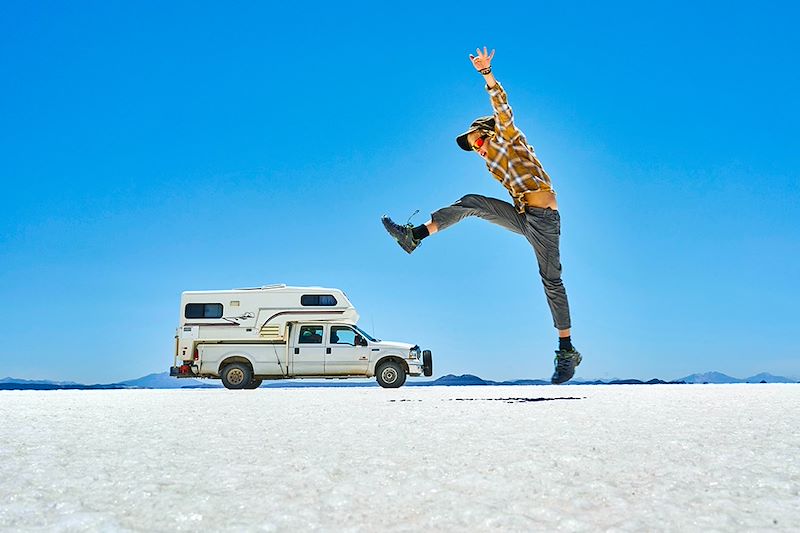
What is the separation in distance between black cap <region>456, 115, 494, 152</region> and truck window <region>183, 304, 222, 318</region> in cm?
1443

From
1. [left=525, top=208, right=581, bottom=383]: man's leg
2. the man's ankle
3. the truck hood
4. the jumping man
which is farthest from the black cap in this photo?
the truck hood

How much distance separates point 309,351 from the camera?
1864cm

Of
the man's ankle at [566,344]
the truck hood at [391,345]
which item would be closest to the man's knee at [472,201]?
the man's ankle at [566,344]

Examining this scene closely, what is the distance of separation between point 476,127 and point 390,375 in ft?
42.5

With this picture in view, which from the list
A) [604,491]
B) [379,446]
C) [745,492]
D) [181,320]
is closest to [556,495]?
[604,491]

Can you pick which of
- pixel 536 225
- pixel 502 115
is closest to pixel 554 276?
pixel 536 225

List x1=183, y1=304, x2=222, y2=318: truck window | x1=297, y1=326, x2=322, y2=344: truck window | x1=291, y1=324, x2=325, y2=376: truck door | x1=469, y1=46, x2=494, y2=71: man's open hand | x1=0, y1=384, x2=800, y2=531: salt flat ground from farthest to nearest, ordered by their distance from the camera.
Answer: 1. x1=183, y1=304, x2=222, y2=318: truck window
2. x1=297, y1=326, x2=322, y2=344: truck window
3. x1=291, y1=324, x2=325, y2=376: truck door
4. x1=469, y1=46, x2=494, y2=71: man's open hand
5. x1=0, y1=384, x2=800, y2=531: salt flat ground

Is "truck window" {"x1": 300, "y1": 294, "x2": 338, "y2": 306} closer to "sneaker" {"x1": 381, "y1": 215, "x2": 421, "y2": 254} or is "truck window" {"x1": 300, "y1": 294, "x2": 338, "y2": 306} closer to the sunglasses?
"sneaker" {"x1": 381, "y1": 215, "x2": 421, "y2": 254}

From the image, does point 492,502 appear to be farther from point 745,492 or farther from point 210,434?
point 210,434

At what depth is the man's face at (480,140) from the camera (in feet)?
19.9

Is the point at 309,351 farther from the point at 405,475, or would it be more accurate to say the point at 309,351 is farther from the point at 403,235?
the point at 405,475

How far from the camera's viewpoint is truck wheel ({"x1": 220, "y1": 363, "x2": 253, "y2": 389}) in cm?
1870

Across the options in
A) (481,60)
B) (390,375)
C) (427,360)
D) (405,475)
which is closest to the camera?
(405,475)

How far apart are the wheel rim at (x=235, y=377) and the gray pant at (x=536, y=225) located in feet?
45.9
